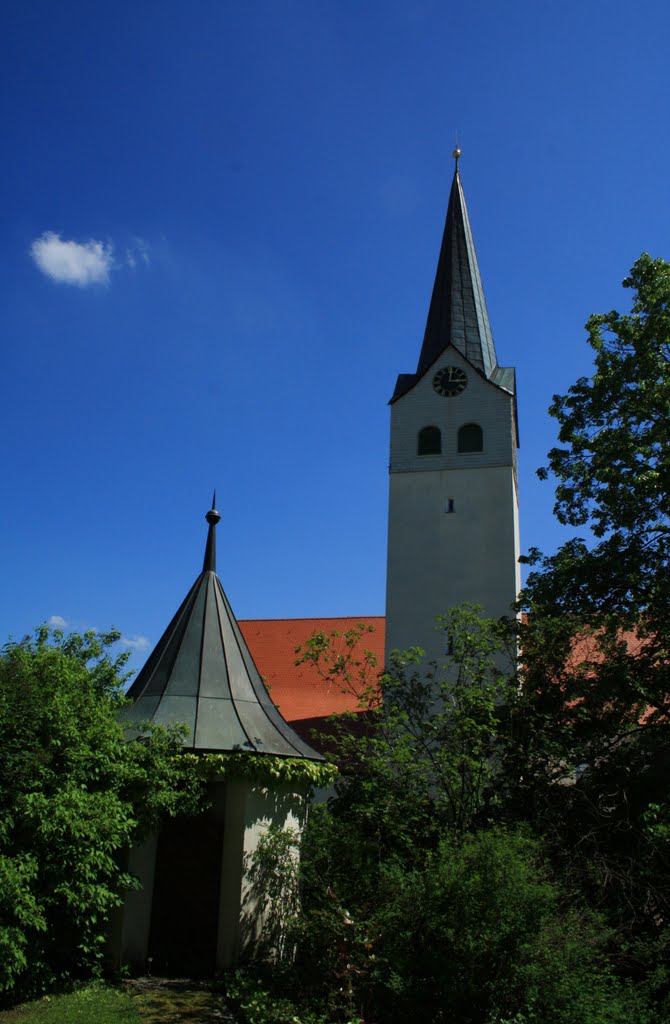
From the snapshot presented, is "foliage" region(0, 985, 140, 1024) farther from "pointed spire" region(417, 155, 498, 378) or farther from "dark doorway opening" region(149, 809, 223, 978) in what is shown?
"pointed spire" region(417, 155, 498, 378)

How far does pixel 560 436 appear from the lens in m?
14.8

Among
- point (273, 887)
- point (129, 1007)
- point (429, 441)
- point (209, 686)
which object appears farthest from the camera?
point (429, 441)

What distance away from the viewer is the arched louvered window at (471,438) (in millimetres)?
25938

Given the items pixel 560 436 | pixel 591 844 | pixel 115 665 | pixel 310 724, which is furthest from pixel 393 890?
pixel 310 724

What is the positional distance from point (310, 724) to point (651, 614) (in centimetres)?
1349

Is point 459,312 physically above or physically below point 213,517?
above

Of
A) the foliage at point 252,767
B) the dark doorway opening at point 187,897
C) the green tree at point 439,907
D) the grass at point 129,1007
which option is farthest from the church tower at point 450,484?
the grass at point 129,1007

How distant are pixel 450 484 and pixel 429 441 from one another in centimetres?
171

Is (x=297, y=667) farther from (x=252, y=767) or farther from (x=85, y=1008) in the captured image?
(x=85, y=1008)

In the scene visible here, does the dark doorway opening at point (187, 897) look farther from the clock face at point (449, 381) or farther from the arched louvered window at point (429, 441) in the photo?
the clock face at point (449, 381)

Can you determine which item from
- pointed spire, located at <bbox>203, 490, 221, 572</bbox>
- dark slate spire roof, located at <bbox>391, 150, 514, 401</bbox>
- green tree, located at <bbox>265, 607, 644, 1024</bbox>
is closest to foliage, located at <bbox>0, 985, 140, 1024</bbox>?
green tree, located at <bbox>265, 607, 644, 1024</bbox>

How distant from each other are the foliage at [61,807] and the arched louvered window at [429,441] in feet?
58.9

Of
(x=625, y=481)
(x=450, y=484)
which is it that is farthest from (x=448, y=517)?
(x=625, y=481)

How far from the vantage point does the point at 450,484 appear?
83.8 feet
